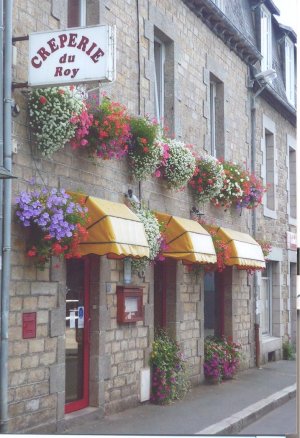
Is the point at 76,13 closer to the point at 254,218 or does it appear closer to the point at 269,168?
the point at 269,168

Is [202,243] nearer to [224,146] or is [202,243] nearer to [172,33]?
[224,146]

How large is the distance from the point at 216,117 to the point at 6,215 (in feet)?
15.3

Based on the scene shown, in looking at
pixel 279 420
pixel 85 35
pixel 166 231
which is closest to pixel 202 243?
pixel 166 231

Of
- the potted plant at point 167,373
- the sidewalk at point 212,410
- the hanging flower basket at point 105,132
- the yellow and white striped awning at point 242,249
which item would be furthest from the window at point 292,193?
the potted plant at point 167,373

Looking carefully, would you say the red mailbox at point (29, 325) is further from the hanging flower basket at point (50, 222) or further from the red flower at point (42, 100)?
the red flower at point (42, 100)

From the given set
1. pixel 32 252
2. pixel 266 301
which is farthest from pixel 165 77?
pixel 32 252

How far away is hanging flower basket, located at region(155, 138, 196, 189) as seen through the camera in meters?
8.40

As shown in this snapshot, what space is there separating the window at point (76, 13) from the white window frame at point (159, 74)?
1698 mm

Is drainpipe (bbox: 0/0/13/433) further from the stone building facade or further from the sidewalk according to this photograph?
the sidewalk

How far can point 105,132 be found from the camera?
22.4 feet

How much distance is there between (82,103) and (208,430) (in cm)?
302

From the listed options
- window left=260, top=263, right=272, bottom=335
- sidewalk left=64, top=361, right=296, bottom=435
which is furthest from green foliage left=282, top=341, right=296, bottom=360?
window left=260, top=263, right=272, bottom=335

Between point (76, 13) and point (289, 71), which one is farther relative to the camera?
point (289, 71)

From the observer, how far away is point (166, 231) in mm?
8211
